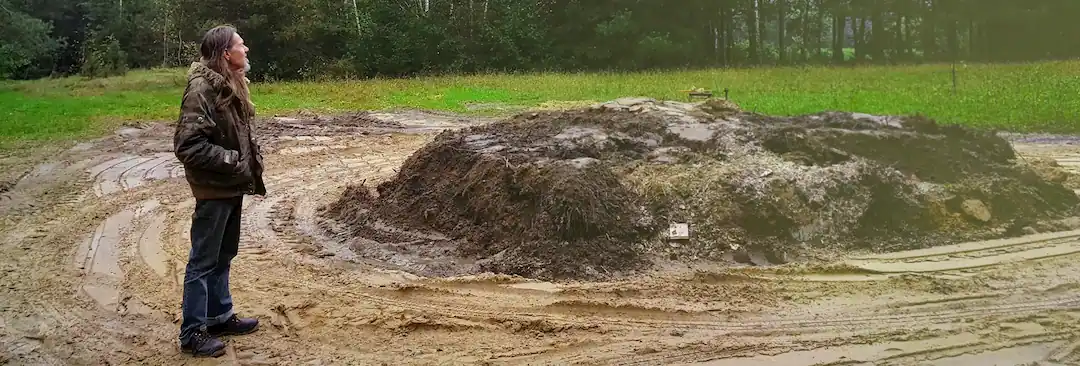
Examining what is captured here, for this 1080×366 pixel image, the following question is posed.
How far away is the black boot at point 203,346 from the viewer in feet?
11.9

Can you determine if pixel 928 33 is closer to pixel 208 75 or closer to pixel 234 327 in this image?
pixel 234 327

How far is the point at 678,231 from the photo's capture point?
17.4ft

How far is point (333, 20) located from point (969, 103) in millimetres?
20190

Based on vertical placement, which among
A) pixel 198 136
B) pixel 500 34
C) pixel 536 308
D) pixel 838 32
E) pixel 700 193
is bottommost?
pixel 536 308

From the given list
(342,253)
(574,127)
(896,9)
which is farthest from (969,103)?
(896,9)

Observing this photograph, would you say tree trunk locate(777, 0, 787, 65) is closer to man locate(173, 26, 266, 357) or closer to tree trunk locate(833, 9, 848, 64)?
tree trunk locate(833, 9, 848, 64)

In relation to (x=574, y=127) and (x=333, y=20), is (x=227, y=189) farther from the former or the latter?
(x=333, y=20)

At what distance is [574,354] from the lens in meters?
3.67

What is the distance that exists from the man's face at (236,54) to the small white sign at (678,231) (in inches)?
119

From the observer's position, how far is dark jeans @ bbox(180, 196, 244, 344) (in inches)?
141

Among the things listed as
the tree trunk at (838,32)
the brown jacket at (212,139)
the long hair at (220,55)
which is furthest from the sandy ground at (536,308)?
the tree trunk at (838,32)

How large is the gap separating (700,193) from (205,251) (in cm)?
345

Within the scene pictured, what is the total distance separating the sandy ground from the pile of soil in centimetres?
36

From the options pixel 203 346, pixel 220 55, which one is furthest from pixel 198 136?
pixel 203 346
